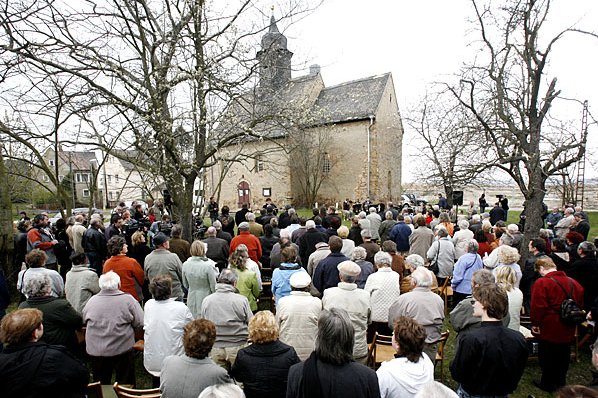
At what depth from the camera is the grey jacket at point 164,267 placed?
5328 millimetres

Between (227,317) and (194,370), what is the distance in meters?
1.15

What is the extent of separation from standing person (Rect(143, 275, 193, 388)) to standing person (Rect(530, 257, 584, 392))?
4.13 meters

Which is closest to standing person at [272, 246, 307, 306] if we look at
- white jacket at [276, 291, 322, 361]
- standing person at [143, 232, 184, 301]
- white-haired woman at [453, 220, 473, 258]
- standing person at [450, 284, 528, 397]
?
white jacket at [276, 291, 322, 361]

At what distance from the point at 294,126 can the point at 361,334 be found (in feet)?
19.2

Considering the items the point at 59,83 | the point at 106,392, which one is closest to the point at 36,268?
the point at 106,392

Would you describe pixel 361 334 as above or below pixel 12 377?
below

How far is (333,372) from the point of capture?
2.36 meters

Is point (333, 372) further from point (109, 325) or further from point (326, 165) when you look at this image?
point (326, 165)

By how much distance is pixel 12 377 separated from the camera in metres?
2.45

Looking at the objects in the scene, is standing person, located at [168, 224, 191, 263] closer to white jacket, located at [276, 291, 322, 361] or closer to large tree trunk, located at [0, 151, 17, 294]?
white jacket, located at [276, 291, 322, 361]

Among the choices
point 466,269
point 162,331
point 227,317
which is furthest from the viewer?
point 466,269

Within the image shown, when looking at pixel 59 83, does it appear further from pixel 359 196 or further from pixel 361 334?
pixel 359 196

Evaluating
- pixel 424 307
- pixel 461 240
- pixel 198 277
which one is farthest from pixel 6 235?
pixel 461 240

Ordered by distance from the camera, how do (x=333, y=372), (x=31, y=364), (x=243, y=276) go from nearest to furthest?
(x=333, y=372)
(x=31, y=364)
(x=243, y=276)
